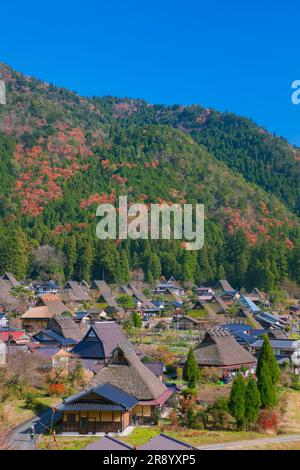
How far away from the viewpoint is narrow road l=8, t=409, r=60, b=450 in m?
17.7

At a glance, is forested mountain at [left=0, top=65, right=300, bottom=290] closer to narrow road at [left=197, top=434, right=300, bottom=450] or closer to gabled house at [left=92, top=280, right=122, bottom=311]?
gabled house at [left=92, top=280, right=122, bottom=311]

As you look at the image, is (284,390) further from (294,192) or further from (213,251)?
(294,192)

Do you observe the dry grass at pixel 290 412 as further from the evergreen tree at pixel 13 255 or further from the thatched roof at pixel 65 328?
the evergreen tree at pixel 13 255

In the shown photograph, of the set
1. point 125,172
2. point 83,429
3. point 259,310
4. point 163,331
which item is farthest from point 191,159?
point 83,429

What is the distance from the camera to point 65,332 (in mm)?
36094

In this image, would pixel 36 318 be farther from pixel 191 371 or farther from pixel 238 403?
pixel 238 403

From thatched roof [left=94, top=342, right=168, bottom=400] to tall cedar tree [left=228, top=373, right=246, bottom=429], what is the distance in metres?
2.99

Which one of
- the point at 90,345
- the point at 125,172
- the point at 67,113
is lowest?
the point at 90,345

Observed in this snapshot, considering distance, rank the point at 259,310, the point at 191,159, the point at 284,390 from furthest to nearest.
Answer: the point at 191,159 < the point at 259,310 < the point at 284,390

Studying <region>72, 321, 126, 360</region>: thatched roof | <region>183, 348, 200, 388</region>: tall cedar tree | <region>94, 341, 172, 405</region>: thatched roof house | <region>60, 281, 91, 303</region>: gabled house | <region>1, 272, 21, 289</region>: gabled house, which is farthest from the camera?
<region>1, 272, 21, 289</region>: gabled house

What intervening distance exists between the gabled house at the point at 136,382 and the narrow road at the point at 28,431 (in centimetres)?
229

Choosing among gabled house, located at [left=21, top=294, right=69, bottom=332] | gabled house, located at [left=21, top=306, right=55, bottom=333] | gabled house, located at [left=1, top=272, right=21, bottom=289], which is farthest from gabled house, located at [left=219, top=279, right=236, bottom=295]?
gabled house, located at [left=21, top=306, right=55, bottom=333]

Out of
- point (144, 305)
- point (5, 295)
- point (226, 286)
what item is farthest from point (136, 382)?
point (226, 286)
